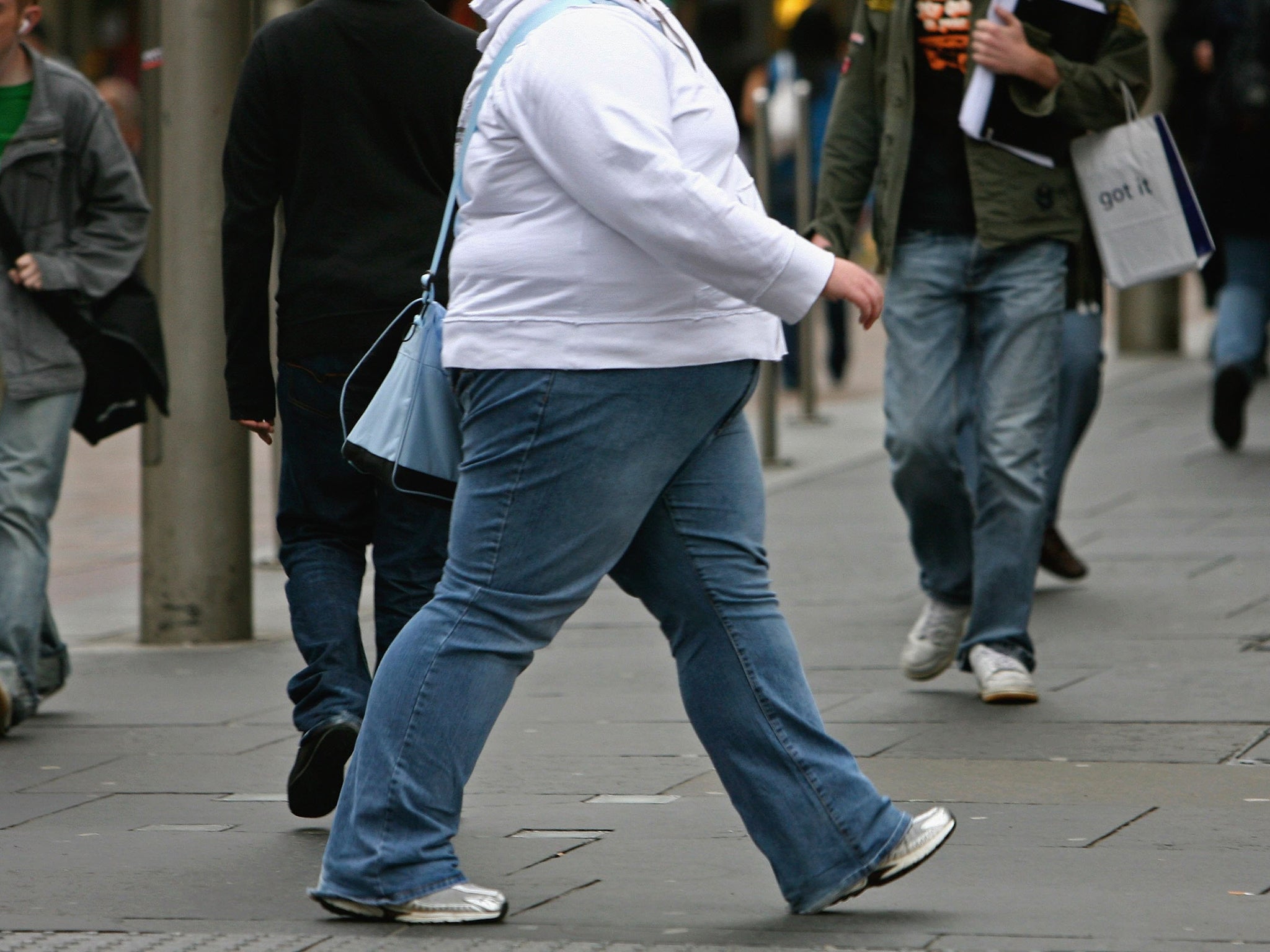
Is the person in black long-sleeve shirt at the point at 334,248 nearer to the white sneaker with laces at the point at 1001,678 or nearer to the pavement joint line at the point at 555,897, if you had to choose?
the pavement joint line at the point at 555,897

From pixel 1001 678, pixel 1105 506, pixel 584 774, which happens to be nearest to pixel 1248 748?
pixel 1001 678

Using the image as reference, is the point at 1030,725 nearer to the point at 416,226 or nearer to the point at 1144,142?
the point at 1144,142

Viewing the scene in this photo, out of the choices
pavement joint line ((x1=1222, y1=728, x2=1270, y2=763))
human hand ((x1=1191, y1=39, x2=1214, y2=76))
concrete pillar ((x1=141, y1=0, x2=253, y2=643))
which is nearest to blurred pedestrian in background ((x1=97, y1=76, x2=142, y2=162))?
concrete pillar ((x1=141, y1=0, x2=253, y2=643))

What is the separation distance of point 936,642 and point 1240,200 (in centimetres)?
463

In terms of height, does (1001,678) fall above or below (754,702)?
below

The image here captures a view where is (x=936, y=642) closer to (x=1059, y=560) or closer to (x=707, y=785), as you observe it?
(x=707, y=785)

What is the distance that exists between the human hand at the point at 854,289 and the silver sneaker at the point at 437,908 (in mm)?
1073

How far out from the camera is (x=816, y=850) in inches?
141

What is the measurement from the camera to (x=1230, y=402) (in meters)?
9.69

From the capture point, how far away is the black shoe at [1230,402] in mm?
9602

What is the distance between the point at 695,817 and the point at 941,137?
1.98m

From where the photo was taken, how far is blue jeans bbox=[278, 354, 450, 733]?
173 inches

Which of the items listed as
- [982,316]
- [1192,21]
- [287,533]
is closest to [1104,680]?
[982,316]

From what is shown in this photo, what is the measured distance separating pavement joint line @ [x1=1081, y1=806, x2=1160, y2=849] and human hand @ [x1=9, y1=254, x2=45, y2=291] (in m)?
2.80
